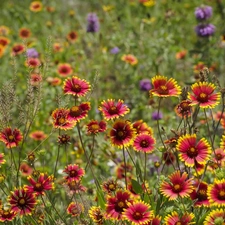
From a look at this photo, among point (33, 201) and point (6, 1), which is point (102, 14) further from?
point (33, 201)

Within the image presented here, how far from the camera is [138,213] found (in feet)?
6.00

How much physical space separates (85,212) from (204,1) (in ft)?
12.9

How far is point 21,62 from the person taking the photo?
15.3 feet

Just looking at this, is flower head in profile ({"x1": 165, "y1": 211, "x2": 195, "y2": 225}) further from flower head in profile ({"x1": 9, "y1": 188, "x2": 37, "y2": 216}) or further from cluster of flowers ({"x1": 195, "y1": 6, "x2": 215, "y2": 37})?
cluster of flowers ({"x1": 195, "y1": 6, "x2": 215, "y2": 37})

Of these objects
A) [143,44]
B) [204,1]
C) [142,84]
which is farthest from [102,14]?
[142,84]

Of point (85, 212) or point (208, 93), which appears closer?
point (208, 93)

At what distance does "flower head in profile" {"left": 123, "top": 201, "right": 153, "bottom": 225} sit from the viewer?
180 centimetres

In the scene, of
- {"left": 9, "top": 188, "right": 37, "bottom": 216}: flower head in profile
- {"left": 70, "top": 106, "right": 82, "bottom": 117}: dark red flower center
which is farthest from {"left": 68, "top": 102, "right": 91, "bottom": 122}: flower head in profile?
{"left": 9, "top": 188, "right": 37, "bottom": 216}: flower head in profile

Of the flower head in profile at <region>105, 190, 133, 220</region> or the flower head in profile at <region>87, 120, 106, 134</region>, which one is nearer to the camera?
the flower head in profile at <region>105, 190, 133, 220</region>

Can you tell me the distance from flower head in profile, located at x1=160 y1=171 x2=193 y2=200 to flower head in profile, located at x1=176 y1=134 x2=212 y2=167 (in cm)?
8

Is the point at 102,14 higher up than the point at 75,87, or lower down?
lower down

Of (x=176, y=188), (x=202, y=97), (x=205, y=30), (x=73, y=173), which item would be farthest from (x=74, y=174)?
(x=205, y=30)

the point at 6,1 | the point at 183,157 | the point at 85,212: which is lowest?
the point at 6,1

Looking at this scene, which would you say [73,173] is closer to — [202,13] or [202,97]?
[202,97]
